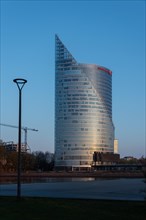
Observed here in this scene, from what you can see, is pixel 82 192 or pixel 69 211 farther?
pixel 82 192

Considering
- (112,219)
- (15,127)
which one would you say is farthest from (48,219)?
(15,127)

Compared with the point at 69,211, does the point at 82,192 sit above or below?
below

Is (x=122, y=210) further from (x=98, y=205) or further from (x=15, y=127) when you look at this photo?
(x=15, y=127)

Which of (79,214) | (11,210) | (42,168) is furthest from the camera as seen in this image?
(42,168)

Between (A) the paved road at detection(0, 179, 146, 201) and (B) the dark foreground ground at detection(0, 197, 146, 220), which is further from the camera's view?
(A) the paved road at detection(0, 179, 146, 201)

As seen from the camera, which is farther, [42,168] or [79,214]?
[42,168]

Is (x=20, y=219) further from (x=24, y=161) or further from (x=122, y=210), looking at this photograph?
(x=24, y=161)

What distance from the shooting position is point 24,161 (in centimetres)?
15488

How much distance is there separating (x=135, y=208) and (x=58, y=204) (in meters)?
3.84

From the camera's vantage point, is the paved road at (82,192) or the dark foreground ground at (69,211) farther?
the paved road at (82,192)

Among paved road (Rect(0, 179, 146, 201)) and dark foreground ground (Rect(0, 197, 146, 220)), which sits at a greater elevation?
dark foreground ground (Rect(0, 197, 146, 220))

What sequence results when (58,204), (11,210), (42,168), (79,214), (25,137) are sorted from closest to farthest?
(79,214) → (11,210) → (58,204) → (42,168) → (25,137)

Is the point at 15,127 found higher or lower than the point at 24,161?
higher

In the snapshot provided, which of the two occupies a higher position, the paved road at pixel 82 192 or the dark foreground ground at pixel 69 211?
the dark foreground ground at pixel 69 211
